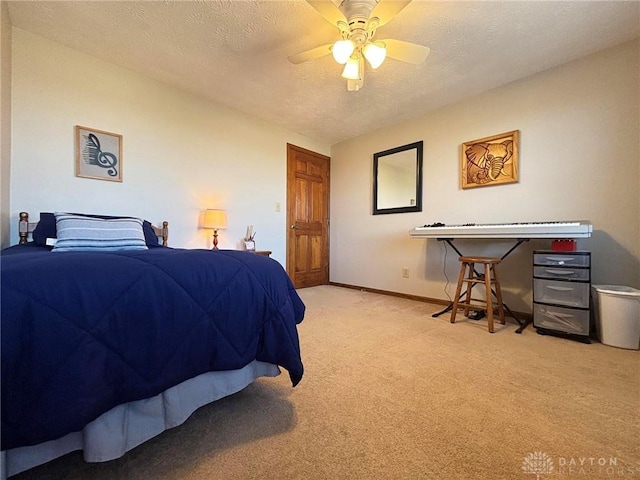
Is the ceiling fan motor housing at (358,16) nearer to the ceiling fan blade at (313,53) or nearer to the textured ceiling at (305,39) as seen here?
the ceiling fan blade at (313,53)

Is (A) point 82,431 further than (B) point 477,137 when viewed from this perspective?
No

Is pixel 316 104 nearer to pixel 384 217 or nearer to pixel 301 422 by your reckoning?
pixel 384 217

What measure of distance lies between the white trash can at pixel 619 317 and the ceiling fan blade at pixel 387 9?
2354mm

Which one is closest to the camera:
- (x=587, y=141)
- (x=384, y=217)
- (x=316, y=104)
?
(x=587, y=141)

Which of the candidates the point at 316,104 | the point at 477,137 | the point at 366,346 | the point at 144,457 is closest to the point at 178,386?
Answer: the point at 144,457

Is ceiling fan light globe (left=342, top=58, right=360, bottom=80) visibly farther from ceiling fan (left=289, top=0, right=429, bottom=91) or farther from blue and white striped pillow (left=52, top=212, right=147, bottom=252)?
blue and white striped pillow (left=52, top=212, right=147, bottom=252)

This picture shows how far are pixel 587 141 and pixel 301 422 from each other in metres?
3.05

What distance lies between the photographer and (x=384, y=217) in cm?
369

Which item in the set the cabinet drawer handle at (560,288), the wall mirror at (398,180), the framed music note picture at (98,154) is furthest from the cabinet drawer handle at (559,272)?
the framed music note picture at (98,154)

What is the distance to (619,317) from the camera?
→ 1.83 metres

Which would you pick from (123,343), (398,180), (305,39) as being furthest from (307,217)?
(123,343)

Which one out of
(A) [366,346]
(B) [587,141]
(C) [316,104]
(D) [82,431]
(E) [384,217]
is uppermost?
(C) [316,104]

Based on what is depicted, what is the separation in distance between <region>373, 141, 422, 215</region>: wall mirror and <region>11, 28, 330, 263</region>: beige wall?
4.48ft

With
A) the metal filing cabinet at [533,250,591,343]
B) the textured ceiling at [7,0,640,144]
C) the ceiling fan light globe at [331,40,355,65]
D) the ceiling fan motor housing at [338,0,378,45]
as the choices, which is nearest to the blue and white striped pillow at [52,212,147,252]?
the textured ceiling at [7,0,640,144]
